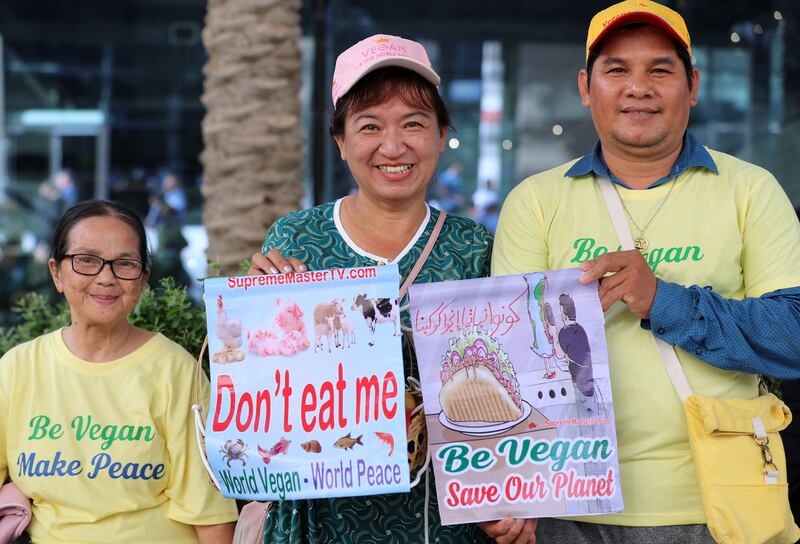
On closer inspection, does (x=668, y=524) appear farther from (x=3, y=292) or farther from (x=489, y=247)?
(x=3, y=292)

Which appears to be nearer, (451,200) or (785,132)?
(785,132)

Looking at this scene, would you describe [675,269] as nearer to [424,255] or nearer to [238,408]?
[424,255]

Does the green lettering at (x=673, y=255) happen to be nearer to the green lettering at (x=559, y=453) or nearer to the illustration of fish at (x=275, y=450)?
the green lettering at (x=559, y=453)

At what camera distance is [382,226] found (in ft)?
9.67

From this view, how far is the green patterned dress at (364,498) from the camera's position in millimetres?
2807

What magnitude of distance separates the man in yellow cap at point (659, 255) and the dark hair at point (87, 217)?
1.19 metres

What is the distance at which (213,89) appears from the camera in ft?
18.9

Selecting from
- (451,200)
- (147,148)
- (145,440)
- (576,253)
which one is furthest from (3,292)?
(576,253)

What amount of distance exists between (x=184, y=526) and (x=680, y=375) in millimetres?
A: 1590

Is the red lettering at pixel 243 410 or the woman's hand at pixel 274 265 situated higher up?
the woman's hand at pixel 274 265

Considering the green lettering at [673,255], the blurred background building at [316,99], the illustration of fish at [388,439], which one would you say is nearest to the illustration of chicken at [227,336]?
the illustration of fish at [388,439]

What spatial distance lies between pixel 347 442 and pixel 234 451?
32 cm

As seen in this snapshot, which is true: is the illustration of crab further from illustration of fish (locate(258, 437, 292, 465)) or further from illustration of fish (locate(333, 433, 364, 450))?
illustration of fish (locate(333, 433, 364, 450))

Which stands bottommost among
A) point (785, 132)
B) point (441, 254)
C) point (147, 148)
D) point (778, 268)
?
point (778, 268)
